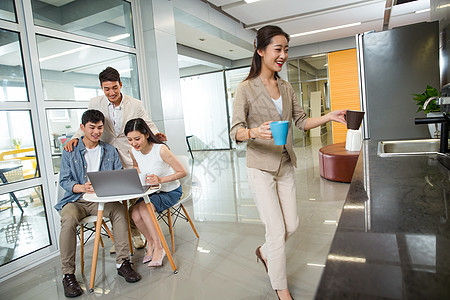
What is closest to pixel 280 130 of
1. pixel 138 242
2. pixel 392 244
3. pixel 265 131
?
pixel 265 131

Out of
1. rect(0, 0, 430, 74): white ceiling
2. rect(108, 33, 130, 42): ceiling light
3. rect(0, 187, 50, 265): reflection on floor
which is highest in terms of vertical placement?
rect(0, 0, 430, 74): white ceiling

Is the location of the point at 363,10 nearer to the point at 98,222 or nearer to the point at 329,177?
the point at 329,177

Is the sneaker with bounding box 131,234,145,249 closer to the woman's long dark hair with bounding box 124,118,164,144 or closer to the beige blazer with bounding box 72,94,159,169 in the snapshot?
the beige blazer with bounding box 72,94,159,169

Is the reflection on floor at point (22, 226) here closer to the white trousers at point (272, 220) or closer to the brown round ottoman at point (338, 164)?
the white trousers at point (272, 220)

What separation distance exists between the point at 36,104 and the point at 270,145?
7.99ft

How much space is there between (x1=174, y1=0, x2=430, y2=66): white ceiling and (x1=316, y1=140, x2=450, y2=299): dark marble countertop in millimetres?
5478

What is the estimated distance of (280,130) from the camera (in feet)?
4.84

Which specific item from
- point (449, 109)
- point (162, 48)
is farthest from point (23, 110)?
Answer: point (449, 109)

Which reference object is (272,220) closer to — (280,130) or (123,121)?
(280,130)

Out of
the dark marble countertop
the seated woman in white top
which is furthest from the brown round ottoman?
the dark marble countertop

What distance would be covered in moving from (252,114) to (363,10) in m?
6.46

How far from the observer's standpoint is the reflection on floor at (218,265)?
221 centimetres

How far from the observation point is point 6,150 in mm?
2900

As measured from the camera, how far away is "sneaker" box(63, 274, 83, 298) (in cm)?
230
